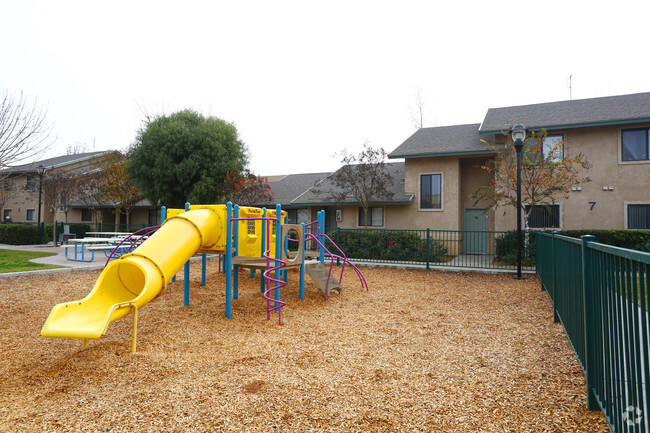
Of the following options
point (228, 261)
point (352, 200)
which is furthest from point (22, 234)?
point (228, 261)

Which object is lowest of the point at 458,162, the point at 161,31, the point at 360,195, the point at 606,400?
the point at 606,400

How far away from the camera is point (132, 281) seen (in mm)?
5367

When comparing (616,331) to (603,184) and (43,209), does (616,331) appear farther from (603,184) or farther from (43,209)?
(43,209)

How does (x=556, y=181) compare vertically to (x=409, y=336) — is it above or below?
above

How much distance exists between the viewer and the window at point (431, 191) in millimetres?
18750

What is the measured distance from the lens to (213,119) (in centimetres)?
2202

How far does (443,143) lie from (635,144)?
7.83m

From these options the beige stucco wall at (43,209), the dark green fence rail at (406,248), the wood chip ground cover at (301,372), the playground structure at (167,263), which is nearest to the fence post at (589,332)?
the wood chip ground cover at (301,372)

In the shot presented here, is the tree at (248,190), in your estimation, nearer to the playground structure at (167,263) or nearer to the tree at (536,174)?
the tree at (536,174)

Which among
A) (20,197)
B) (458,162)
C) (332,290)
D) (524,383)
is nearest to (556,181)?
(458,162)

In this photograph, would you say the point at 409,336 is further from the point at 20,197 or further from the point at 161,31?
the point at 20,197

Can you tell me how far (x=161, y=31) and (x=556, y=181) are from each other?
15.0 meters

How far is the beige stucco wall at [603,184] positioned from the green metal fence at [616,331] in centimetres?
1449

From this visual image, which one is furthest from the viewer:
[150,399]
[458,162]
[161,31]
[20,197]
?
[20,197]
